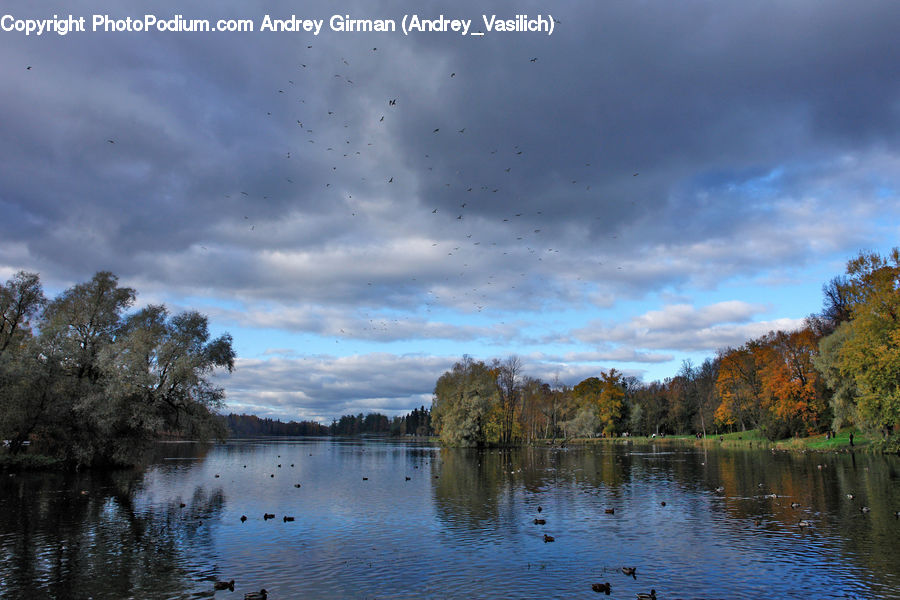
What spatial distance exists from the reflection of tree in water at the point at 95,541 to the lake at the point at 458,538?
113 mm

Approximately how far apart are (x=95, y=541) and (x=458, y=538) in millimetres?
16310

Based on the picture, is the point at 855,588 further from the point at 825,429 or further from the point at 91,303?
the point at 825,429

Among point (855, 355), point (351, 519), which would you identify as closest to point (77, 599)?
point (351, 519)

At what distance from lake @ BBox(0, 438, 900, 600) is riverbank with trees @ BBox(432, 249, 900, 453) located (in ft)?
56.8

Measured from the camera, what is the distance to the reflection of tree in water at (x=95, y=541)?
1767 centimetres

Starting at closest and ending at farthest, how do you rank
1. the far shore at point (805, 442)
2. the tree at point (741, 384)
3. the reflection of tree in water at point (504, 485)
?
the reflection of tree in water at point (504, 485) < the far shore at point (805, 442) < the tree at point (741, 384)

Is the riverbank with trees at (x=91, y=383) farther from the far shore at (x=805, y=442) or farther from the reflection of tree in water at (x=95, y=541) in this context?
the far shore at (x=805, y=442)

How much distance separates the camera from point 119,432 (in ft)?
178

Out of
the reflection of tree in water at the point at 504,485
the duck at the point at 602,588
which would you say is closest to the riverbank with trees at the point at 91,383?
the reflection of tree in water at the point at 504,485

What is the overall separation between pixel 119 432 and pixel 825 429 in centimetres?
10240

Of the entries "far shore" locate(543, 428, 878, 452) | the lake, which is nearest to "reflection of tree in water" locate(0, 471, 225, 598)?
the lake

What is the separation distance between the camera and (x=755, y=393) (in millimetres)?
97188

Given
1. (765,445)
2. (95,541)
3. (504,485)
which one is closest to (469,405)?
(765,445)

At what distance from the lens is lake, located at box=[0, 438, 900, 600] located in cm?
1781
